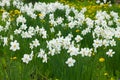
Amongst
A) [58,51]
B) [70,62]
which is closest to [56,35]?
[58,51]

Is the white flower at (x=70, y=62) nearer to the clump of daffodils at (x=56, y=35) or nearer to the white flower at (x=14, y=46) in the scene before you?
the clump of daffodils at (x=56, y=35)

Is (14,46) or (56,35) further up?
(56,35)

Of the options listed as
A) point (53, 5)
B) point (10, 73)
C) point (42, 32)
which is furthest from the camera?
point (53, 5)

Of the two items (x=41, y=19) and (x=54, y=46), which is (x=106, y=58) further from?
(x=41, y=19)

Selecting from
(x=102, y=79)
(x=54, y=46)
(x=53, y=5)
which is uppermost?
(x=53, y=5)

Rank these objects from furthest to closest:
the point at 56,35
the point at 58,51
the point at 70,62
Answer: the point at 56,35
the point at 58,51
the point at 70,62

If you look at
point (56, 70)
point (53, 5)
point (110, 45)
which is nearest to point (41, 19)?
point (53, 5)

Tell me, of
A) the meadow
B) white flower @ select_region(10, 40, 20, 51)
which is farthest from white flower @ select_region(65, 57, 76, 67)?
white flower @ select_region(10, 40, 20, 51)

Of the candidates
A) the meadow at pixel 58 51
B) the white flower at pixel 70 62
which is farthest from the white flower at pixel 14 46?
the white flower at pixel 70 62

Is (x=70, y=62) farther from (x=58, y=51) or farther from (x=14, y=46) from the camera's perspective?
(x=14, y=46)
